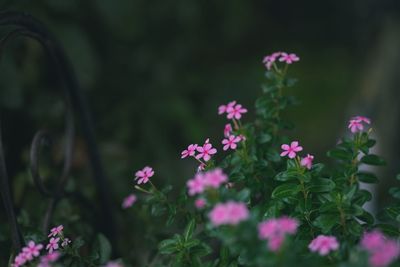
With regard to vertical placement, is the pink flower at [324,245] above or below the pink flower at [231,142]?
below

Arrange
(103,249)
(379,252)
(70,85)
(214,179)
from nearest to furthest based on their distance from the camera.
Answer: (379,252)
(214,179)
(103,249)
(70,85)

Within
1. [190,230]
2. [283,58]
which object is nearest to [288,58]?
[283,58]

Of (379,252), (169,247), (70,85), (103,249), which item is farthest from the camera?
(70,85)

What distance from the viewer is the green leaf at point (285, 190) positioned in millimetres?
1001

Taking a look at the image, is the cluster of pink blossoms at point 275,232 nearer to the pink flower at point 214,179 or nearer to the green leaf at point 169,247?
the pink flower at point 214,179

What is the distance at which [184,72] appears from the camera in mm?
2545

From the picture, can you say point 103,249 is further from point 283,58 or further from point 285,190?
point 283,58

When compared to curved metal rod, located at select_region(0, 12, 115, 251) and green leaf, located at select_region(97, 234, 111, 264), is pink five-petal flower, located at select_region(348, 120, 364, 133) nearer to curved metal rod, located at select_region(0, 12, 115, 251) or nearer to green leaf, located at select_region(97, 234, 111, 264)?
green leaf, located at select_region(97, 234, 111, 264)

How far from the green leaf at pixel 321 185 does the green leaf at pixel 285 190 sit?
0.09 feet

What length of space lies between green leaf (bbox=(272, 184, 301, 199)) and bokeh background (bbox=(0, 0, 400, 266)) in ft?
2.19

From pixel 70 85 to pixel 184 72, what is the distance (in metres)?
1.24

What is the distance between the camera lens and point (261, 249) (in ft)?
2.46

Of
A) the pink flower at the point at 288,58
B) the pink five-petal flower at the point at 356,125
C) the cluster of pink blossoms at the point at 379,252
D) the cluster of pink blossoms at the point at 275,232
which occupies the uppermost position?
the pink flower at the point at 288,58

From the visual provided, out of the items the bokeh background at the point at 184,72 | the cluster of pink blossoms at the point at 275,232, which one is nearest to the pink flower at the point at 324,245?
the cluster of pink blossoms at the point at 275,232
